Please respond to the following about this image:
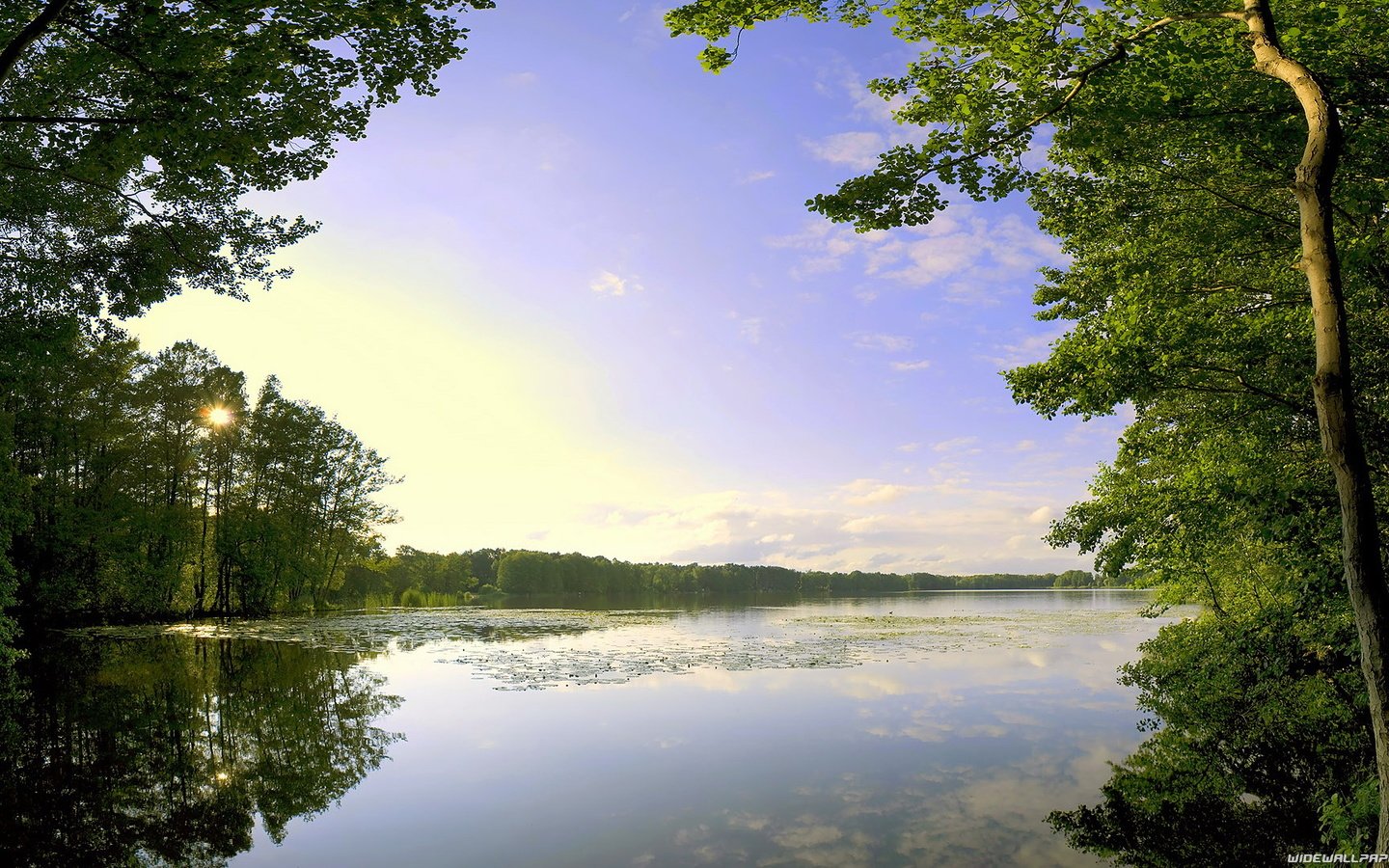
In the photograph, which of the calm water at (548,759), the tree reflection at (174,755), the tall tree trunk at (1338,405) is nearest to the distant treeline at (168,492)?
the tree reflection at (174,755)

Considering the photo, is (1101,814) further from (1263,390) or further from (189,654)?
(189,654)

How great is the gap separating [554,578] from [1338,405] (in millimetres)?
136655

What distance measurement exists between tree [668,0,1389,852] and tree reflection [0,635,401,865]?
10.8 metres

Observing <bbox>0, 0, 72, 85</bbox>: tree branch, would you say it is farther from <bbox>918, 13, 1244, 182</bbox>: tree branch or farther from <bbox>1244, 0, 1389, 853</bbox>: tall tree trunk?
<bbox>1244, 0, 1389, 853</bbox>: tall tree trunk

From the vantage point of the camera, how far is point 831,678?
21.9 m

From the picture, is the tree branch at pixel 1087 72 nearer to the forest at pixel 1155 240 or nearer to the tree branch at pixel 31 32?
the forest at pixel 1155 240

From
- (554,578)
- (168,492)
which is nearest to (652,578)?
(554,578)

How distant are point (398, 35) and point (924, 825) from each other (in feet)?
42.4

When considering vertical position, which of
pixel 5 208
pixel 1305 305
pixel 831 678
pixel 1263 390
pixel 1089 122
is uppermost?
pixel 5 208

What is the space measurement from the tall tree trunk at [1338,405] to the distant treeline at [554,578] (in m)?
68.4

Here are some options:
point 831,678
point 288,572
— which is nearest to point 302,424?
point 288,572

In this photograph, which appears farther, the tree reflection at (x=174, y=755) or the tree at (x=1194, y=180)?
the tree reflection at (x=174, y=755)

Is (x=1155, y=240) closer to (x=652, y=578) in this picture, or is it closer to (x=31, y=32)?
(x=31, y=32)

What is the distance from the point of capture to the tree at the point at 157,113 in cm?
888
